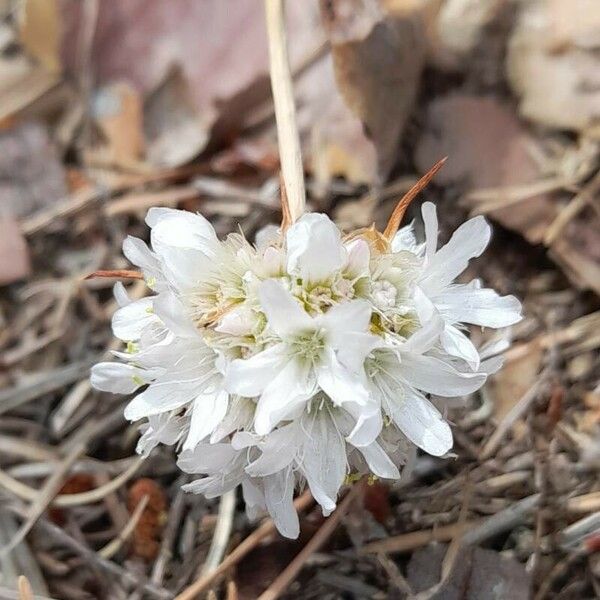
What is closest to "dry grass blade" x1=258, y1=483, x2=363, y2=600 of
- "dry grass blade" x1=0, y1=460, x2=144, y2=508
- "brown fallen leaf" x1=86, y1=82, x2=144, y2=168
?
"dry grass blade" x1=0, y1=460, x2=144, y2=508

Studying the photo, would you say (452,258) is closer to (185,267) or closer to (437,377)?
(437,377)

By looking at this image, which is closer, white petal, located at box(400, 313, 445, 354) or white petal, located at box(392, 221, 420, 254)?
white petal, located at box(400, 313, 445, 354)

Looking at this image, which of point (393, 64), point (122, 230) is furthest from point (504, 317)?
point (122, 230)

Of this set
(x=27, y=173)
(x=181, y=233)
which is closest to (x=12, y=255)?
(x=27, y=173)

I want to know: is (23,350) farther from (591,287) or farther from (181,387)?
(591,287)

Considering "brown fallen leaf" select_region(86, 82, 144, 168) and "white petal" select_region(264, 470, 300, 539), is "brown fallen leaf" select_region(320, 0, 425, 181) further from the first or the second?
"white petal" select_region(264, 470, 300, 539)

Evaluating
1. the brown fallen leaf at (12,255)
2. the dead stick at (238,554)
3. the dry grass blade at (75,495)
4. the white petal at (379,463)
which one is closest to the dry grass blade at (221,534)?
the dead stick at (238,554)
